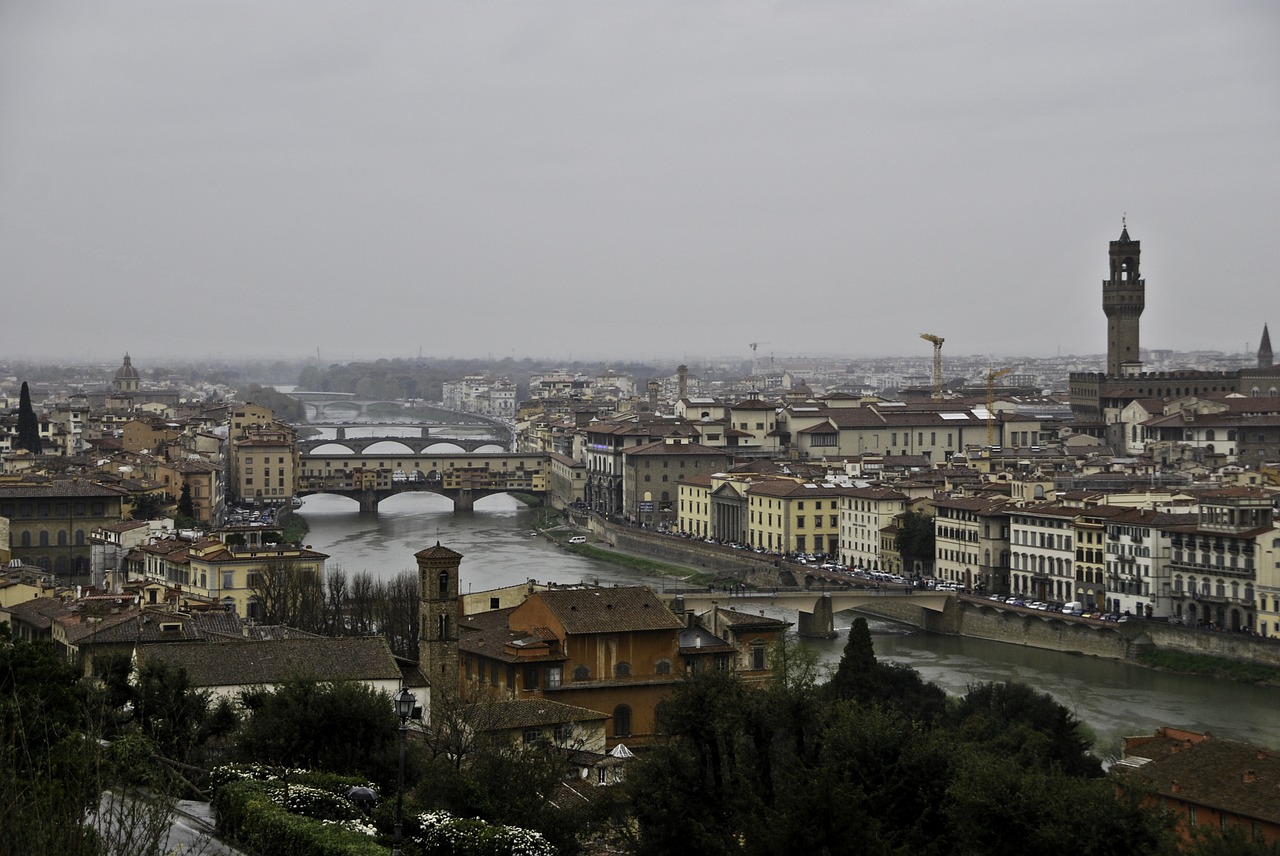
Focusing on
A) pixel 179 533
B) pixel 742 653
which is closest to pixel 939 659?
pixel 742 653

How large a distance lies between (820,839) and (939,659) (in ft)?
41.5

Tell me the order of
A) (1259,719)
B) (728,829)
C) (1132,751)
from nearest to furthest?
(728,829)
(1132,751)
(1259,719)

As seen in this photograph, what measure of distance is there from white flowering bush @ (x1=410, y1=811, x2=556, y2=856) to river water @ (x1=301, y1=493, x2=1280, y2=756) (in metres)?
7.52

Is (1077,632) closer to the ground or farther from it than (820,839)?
closer to the ground

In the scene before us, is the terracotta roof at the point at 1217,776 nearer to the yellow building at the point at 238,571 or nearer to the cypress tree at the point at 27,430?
the yellow building at the point at 238,571

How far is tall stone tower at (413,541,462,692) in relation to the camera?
1209 cm

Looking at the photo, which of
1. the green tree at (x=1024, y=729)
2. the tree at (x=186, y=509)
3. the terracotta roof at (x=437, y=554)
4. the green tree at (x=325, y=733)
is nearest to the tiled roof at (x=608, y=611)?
the terracotta roof at (x=437, y=554)

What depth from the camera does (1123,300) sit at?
4309 cm

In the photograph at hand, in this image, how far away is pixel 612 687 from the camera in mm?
12578

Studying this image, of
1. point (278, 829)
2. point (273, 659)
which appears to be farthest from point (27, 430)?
point (278, 829)

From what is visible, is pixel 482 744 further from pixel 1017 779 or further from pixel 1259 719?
pixel 1259 719

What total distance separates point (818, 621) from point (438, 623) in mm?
9903

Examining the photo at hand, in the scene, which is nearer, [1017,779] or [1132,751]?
[1017,779]

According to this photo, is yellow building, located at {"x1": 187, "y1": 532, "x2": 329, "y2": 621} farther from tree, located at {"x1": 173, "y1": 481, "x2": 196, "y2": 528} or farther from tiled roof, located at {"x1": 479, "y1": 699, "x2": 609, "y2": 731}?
tiled roof, located at {"x1": 479, "y1": 699, "x2": 609, "y2": 731}
